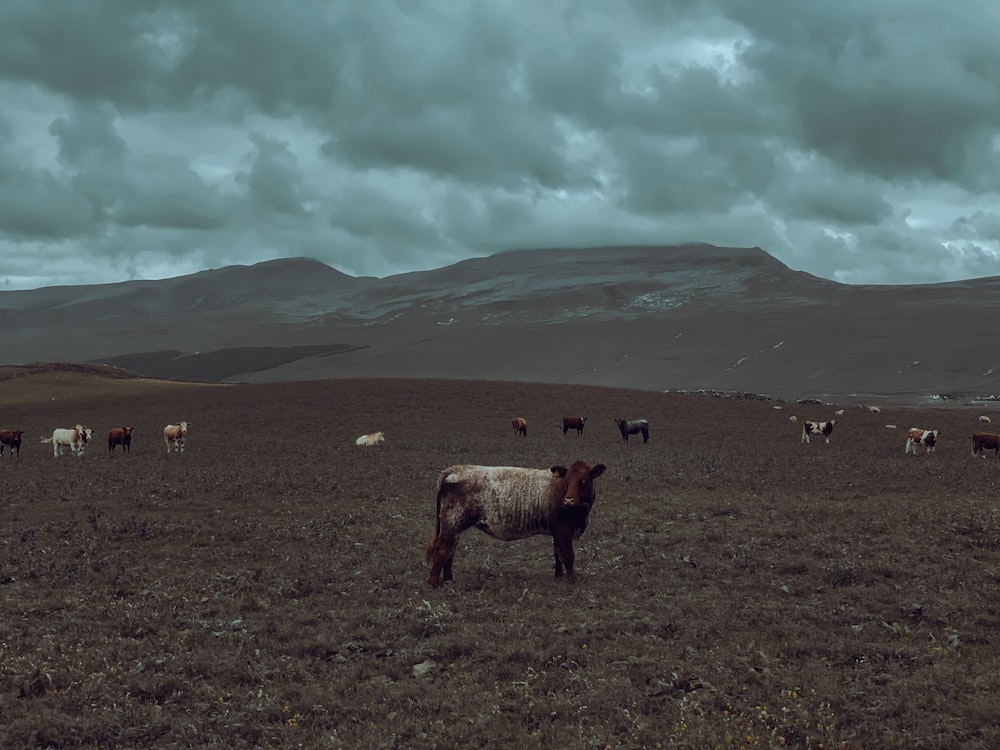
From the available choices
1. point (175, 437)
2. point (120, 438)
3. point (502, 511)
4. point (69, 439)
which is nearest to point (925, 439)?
point (502, 511)

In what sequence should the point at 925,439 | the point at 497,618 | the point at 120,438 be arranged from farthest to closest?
the point at 120,438
the point at 925,439
the point at 497,618

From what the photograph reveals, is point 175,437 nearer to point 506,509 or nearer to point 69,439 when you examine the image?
point 69,439

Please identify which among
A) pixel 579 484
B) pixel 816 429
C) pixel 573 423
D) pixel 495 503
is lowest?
pixel 816 429

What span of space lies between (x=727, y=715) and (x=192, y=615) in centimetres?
944

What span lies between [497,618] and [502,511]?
2.51 metres

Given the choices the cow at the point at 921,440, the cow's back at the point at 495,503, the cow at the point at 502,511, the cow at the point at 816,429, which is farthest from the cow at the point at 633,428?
the cow's back at the point at 495,503

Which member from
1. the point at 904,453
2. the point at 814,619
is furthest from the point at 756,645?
the point at 904,453

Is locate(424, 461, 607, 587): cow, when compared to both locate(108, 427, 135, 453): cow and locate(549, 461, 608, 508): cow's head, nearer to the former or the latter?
locate(549, 461, 608, 508): cow's head

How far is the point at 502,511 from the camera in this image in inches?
579

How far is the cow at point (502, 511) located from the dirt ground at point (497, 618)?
0.81 m

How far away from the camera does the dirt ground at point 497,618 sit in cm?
898

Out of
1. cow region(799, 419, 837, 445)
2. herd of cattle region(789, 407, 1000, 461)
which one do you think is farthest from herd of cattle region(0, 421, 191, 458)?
herd of cattle region(789, 407, 1000, 461)

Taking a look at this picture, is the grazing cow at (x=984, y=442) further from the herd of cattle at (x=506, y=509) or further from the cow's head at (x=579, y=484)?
the cow's head at (x=579, y=484)

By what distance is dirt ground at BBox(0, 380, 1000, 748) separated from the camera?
29.5ft
